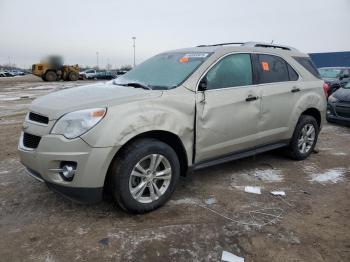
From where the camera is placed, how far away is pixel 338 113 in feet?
28.4

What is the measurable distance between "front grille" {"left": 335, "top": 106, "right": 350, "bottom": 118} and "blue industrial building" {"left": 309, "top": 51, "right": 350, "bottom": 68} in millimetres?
26490

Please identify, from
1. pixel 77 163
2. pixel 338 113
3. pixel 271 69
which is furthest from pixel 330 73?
pixel 77 163

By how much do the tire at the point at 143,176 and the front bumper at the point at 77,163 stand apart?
15 cm

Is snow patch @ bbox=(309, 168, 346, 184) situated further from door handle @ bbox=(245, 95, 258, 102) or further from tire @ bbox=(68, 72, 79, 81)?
tire @ bbox=(68, 72, 79, 81)

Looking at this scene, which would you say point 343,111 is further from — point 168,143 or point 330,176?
point 168,143

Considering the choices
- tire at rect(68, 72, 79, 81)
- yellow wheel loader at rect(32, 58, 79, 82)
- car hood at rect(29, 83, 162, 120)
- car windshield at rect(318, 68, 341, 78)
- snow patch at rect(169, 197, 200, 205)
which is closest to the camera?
car hood at rect(29, 83, 162, 120)

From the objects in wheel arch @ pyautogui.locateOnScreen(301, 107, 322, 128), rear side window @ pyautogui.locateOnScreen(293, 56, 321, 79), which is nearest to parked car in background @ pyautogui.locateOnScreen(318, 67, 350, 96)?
wheel arch @ pyautogui.locateOnScreen(301, 107, 322, 128)

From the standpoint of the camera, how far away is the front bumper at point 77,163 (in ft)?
10.1

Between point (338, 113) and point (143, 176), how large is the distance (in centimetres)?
688

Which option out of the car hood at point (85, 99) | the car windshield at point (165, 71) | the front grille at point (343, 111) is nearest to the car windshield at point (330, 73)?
the front grille at point (343, 111)

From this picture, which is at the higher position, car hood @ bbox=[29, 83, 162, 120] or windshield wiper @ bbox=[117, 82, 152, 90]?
windshield wiper @ bbox=[117, 82, 152, 90]

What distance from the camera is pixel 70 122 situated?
3156 millimetres

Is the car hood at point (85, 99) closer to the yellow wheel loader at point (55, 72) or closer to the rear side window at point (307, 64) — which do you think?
the rear side window at point (307, 64)

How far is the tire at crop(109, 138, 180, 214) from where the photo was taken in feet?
10.8
